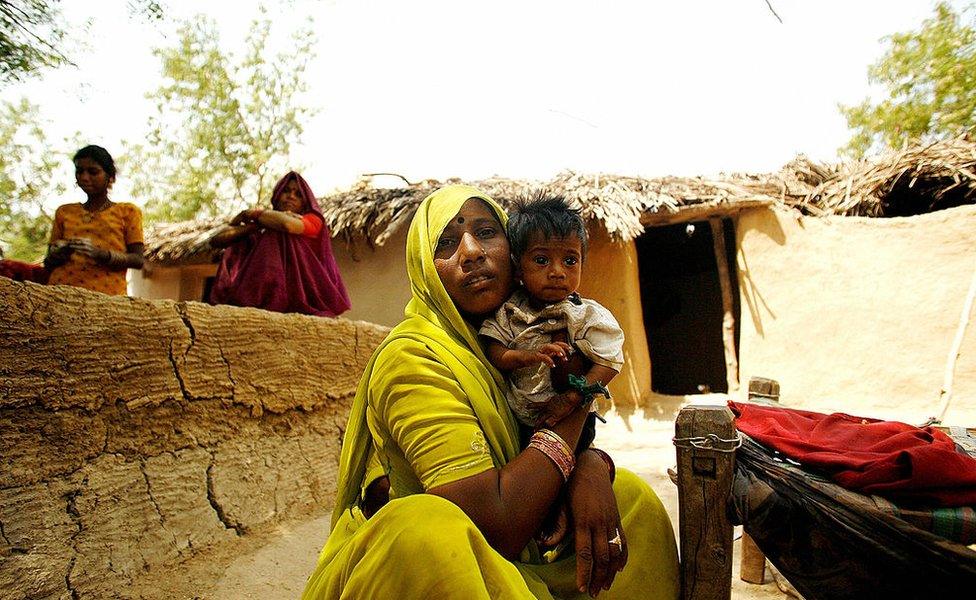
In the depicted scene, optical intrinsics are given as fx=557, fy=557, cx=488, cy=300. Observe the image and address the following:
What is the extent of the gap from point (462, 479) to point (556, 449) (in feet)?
0.78

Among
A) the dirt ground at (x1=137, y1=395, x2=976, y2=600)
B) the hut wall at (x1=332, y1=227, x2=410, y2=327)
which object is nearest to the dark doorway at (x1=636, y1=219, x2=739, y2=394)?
the hut wall at (x1=332, y1=227, x2=410, y2=327)

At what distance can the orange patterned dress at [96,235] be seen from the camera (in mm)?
3359

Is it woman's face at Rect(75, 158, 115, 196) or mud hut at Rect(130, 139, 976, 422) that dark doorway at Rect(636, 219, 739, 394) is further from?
woman's face at Rect(75, 158, 115, 196)

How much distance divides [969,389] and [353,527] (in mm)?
6111

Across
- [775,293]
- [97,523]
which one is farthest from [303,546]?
[775,293]

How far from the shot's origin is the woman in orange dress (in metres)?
3.33

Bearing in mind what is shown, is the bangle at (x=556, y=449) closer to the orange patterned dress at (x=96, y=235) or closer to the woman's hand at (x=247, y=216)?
the orange patterned dress at (x=96, y=235)

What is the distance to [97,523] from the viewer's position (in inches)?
81.4

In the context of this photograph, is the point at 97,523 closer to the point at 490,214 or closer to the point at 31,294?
the point at 31,294

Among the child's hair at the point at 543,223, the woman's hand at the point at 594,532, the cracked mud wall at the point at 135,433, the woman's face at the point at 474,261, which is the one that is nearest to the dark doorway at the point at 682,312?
Answer: the cracked mud wall at the point at 135,433

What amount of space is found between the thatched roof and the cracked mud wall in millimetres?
3676

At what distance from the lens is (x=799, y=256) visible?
624 centimetres

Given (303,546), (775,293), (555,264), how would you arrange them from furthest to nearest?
(775,293) < (303,546) < (555,264)

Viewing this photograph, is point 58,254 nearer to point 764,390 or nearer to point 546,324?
point 546,324
